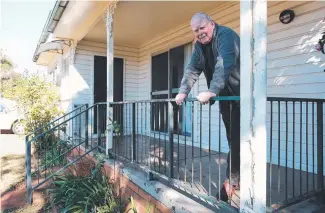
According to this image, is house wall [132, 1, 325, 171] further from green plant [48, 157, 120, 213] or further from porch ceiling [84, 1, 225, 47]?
green plant [48, 157, 120, 213]

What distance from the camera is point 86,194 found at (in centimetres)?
321

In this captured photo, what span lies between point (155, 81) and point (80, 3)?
2.72 metres

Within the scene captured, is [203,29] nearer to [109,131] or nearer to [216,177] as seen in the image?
[216,177]

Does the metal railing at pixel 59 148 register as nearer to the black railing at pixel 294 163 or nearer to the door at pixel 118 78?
the door at pixel 118 78

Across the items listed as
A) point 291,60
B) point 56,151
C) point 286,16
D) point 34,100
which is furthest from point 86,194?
point 34,100

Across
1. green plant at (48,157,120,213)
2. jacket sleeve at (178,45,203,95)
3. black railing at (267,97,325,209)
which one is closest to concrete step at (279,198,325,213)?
black railing at (267,97,325,209)

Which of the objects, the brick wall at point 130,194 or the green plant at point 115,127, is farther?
the green plant at point 115,127

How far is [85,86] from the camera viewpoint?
656cm

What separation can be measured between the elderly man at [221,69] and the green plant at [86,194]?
155cm

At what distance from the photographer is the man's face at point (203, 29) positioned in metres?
2.00

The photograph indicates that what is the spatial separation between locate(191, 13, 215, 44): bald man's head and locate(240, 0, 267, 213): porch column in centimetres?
42

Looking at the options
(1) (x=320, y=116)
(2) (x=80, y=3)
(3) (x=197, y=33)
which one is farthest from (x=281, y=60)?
(2) (x=80, y=3)

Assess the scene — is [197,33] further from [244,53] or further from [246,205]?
[246,205]

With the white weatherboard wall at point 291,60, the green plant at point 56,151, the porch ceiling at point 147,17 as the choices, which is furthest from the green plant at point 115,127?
the porch ceiling at point 147,17
